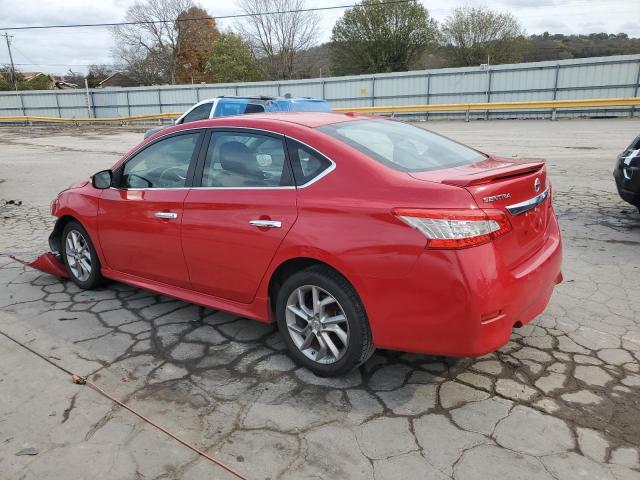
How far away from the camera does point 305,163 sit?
3.09m

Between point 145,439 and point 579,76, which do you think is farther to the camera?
point 579,76

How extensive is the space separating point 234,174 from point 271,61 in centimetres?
4713

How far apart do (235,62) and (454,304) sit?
49.4 meters

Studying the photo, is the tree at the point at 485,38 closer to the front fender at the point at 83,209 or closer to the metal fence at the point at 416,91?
the metal fence at the point at 416,91

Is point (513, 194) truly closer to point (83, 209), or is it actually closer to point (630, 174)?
point (83, 209)

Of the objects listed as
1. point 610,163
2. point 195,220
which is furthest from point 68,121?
point 195,220

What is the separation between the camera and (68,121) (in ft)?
119

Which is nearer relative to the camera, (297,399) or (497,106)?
(297,399)

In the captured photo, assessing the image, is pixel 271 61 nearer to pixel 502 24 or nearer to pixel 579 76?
pixel 502 24

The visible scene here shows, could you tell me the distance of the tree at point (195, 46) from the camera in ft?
175

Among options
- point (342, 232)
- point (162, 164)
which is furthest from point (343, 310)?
point (162, 164)

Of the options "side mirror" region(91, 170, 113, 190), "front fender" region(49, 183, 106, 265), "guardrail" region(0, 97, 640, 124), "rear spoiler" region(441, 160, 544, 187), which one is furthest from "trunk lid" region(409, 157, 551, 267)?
"guardrail" region(0, 97, 640, 124)

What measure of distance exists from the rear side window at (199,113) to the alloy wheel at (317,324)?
30.5 feet

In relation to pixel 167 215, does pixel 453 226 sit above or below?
above
